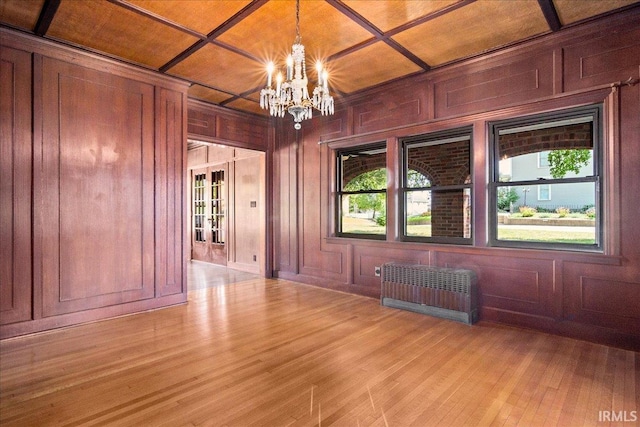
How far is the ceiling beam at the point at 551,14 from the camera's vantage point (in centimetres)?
285

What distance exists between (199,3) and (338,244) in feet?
12.0

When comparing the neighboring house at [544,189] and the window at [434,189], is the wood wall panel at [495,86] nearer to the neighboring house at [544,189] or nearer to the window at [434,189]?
the window at [434,189]

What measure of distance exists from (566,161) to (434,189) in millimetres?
1412

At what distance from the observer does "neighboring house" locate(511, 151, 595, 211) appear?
3387 mm

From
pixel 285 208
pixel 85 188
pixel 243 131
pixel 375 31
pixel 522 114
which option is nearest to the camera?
pixel 375 31

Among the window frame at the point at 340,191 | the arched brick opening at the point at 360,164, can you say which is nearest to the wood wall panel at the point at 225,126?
the window frame at the point at 340,191

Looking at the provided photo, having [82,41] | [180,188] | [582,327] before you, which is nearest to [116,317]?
[180,188]

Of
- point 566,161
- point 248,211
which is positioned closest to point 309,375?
point 566,161

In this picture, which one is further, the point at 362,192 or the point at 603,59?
the point at 362,192

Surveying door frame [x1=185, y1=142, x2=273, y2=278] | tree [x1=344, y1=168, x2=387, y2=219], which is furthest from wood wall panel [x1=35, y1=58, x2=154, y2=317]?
tree [x1=344, y1=168, x2=387, y2=219]

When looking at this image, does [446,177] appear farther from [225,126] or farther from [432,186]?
[225,126]

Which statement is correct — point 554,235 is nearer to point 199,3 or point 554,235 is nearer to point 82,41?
point 199,3

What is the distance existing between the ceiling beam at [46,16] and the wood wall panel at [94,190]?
0.35 metres

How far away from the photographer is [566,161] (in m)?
3.48
